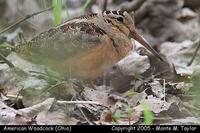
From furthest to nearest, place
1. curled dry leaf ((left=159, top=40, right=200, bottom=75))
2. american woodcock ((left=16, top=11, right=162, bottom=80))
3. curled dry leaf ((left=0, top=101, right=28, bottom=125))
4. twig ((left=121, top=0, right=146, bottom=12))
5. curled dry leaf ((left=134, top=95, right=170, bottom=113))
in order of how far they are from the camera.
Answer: twig ((left=121, top=0, right=146, bottom=12)) < curled dry leaf ((left=159, top=40, right=200, bottom=75)) < american woodcock ((left=16, top=11, right=162, bottom=80)) < curled dry leaf ((left=134, top=95, right=170, bottom=113)) < curled dry leaf ((left=0, top=101, right=28, bottom=125))

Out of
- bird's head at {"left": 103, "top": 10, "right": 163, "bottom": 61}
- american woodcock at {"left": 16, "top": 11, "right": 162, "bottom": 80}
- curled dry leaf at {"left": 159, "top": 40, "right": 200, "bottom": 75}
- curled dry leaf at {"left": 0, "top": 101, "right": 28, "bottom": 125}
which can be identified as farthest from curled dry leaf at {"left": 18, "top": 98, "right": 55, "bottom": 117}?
curled dry leaf at {"left": 159, "top": 40, "right": 200, "bottom": 75}

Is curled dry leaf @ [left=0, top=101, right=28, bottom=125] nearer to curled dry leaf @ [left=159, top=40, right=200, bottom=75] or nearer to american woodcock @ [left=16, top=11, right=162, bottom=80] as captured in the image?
american woodcock @ [left=16, top=11, right=162, bottom=80]

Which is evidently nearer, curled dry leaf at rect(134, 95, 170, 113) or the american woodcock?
curled dry leaf at rect(134, 95, 170, 113)

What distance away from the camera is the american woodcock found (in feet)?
12.7

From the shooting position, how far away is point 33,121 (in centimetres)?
335

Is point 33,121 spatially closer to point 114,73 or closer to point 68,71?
point 68,71

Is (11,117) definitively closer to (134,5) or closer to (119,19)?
(119,19)

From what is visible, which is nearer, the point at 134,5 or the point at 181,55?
the point at 181,55

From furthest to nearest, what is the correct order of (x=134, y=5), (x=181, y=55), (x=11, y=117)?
(x=134, y=5), (x=181, y=55), (x=11, y=117)

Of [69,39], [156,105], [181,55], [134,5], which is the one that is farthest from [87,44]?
[134,5]

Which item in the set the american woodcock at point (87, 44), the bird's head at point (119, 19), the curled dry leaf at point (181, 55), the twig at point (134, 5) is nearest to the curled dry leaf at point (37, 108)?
the american woodcock at point (87, 44)

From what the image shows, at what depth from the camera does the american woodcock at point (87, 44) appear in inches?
153

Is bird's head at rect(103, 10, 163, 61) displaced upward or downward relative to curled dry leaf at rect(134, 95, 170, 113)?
upward

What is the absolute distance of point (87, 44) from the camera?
12.8ft
